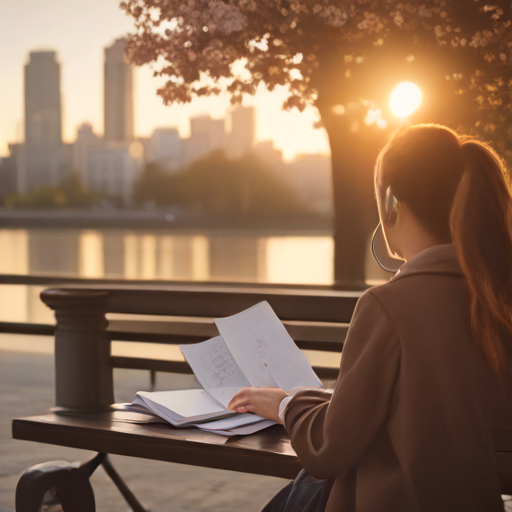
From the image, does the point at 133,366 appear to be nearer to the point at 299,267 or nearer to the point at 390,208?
the point at 390,208

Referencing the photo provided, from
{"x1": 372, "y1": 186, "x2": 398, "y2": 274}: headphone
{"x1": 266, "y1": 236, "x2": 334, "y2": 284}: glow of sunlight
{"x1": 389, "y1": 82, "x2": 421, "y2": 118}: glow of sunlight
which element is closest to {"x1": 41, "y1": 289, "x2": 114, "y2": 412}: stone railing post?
{"x1": 372, "y1": 186, "x2": 398, "y2": 274}: headphone

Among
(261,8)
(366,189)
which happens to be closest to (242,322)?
(261,8)

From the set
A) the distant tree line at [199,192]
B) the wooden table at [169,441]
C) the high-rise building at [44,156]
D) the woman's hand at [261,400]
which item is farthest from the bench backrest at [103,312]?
the distant tree line at [199,192]

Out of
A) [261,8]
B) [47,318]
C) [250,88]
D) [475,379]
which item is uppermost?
[261,8]

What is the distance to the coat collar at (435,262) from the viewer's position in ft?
3.41

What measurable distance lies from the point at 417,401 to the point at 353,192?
4.33 metres

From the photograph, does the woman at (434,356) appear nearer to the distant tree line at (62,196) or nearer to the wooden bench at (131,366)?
the wooden bench at (131,366)

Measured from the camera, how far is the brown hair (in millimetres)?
1016

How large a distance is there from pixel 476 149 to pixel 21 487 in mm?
1534

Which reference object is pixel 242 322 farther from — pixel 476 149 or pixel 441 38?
pixel 441 38

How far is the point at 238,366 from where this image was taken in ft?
5.00

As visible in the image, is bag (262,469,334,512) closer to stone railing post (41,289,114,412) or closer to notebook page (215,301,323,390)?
notebook page (215,301,323,390)

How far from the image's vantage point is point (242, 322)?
5.11 feet

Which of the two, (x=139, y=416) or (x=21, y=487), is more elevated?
(x=139, y=416)
